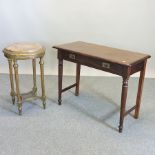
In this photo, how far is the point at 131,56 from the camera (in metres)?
2.15

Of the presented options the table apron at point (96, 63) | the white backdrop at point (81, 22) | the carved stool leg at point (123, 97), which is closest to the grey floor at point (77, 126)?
the carved stool leg at point (123, 97)

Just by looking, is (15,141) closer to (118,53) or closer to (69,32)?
(118,53)

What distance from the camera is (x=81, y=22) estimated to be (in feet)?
11.5

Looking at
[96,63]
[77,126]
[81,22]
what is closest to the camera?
[96,63]

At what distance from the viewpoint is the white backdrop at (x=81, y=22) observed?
135 inches

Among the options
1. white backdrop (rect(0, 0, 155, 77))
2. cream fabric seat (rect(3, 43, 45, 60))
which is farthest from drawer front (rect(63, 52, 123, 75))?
white backdrop (rect(0, 0, 155, 77))

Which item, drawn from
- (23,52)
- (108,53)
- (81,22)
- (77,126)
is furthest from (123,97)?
(81,22)

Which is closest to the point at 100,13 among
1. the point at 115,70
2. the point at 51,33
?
the point at 51,33

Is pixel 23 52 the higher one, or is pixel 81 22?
pixel 81 22

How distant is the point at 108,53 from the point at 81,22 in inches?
55.2

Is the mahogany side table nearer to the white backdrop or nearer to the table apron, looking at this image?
the table apron

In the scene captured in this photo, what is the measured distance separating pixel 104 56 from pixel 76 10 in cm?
153

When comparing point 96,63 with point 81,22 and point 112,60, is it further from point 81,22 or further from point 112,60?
point 81,22

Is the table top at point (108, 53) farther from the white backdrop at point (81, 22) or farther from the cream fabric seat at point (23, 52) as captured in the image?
the white backdrop at point (81, 22)
